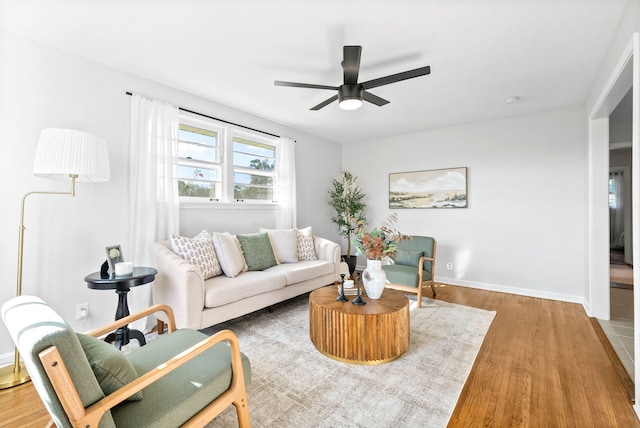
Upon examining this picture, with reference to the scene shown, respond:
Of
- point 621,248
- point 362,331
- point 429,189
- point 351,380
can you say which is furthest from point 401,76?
point 621,248

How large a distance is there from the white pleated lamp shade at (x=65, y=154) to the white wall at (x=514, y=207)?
456 cm

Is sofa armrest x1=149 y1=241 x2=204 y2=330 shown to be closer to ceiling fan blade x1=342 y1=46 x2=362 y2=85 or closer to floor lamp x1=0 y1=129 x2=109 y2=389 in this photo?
floor lamp x1=0 y1=129 x2=109 y2=389

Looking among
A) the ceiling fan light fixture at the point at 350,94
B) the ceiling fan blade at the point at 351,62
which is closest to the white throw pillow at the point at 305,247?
the ceiling fan light fixture at the point at 350,94

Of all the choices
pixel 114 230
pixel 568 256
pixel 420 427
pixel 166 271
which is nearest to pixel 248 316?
pixel 166 271

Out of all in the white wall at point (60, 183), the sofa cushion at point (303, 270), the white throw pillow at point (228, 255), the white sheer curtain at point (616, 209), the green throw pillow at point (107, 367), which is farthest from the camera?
the white sheer curtain at point (616, 209)

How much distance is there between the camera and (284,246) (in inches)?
153

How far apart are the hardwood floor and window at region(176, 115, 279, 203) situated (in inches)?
94.1

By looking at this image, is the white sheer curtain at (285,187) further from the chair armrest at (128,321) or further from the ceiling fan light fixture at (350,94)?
the chair armrest at (128,321)

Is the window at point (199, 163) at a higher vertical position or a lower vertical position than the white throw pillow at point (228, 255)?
higher

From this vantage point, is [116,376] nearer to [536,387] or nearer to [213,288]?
[213,288]

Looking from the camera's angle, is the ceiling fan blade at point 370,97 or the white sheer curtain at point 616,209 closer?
the ceiling fan blade at point 370,97

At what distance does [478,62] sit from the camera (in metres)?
2.75

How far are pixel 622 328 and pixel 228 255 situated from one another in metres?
4.21

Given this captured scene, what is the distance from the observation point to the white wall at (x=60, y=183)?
2.32 m
